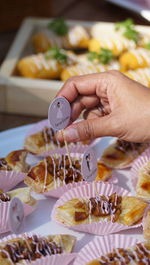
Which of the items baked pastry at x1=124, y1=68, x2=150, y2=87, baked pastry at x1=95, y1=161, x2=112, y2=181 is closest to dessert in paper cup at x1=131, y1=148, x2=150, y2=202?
baked pastry at x1=95, y1=161, x2=112, y2=181

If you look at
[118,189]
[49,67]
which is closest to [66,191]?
[118,189]

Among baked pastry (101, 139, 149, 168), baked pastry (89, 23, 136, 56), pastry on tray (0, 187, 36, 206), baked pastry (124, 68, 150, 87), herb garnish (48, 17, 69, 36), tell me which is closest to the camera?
pastry on tray (0, 187, 36, 206)

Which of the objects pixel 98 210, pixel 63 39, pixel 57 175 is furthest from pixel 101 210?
pixel 63 39

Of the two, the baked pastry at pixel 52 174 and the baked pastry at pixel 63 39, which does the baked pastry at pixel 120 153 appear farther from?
the baked pastry at pixel 63 39

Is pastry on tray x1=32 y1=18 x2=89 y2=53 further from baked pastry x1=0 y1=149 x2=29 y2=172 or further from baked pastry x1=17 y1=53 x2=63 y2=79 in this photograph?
baked pastry x1=0 y1=149 x2=29 y2=172

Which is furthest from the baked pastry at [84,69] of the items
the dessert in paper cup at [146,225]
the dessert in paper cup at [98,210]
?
the dessert in paper cup at [146,225]

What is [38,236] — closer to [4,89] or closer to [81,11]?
[4,89]

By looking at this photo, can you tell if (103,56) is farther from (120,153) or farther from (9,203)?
(9,203)
